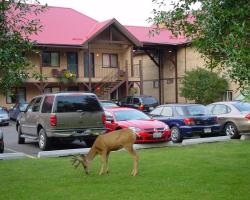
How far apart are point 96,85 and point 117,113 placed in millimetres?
23374

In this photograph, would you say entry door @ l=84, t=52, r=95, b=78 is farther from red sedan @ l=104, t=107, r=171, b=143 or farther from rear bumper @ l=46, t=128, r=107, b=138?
rear bumper @ l=46, t=128, r=107, b=138

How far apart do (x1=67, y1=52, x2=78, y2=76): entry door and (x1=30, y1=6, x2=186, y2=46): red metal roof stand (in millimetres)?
1823

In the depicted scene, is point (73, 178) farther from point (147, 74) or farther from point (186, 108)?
point (147, 74)

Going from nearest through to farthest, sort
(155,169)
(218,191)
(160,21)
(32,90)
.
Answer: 1. (218,191)
2. (160,21)
3. (155,169)
4. (32,90)

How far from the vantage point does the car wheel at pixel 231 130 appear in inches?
795

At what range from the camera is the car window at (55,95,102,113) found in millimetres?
16844

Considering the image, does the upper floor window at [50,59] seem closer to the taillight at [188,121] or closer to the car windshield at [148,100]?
the car windshield at [148,100]

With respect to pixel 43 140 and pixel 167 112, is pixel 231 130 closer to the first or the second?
pixel 167 112

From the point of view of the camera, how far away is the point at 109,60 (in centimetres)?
4409

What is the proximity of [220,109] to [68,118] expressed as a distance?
24.7ft

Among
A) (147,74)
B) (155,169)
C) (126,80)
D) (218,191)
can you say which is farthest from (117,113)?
(147,74)

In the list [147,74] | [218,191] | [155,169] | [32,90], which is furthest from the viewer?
[147,74]

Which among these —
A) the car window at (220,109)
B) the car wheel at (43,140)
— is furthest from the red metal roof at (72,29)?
the car wheel at (43,140)

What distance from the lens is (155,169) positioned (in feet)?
37.9
